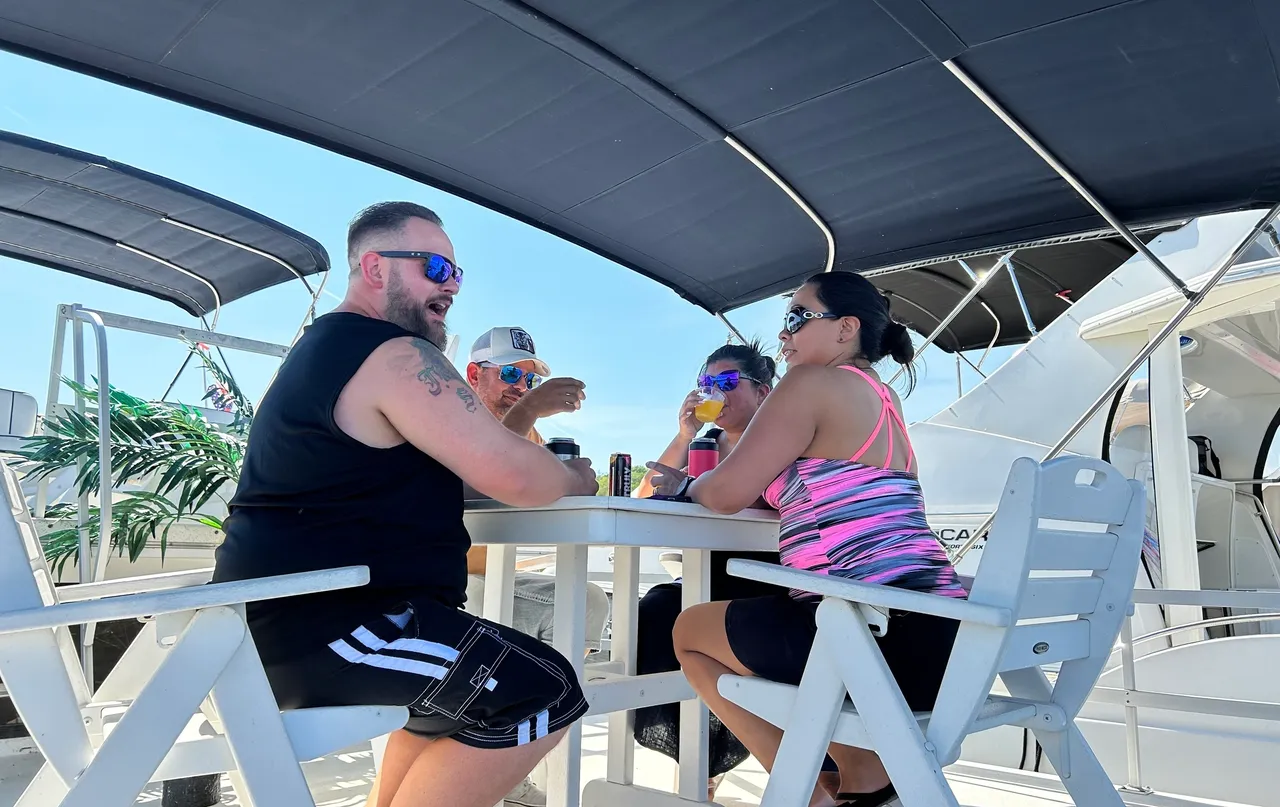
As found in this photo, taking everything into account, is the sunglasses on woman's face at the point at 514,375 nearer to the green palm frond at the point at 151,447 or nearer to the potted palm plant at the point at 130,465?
the potted palm plant at the point at 130,465

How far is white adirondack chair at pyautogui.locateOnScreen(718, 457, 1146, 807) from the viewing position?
1.11 meters

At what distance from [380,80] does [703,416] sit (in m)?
1.21

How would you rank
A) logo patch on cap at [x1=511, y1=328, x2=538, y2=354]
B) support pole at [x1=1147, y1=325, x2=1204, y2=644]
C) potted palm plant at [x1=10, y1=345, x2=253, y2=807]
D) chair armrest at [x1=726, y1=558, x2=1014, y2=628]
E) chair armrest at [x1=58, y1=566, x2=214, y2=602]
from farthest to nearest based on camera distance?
1. support pole at [x1=1147, y1=325, x2=1204, y2=644]
2. potted palm plant at [x1=10, y1=345, x2=253, y2=807]
3. logo patch on cap at [x1=511, y1=328, x2=538, y2=354]
4. chair armrest at [x1=58, y1=566, x2=214, y2=602]
5. chair armrest at [x1=726, y1=558, x2=1014, y2=628]

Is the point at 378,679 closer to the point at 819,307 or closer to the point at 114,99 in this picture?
the point at 819,307

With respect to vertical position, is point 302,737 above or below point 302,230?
below

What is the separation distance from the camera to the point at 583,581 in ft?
5.39

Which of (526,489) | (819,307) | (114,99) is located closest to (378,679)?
(526,489)

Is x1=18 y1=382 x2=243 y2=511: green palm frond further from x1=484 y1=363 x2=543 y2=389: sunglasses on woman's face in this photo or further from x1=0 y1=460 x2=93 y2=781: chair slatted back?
x1=0 y1=460 x2=93 y2=781: chair slatted back

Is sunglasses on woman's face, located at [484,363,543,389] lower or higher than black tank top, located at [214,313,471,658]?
higher

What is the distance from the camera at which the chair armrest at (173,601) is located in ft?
2.89

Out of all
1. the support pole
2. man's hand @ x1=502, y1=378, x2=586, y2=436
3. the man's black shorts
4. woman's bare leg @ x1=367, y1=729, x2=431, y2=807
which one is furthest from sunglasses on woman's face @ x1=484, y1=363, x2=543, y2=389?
the support pole

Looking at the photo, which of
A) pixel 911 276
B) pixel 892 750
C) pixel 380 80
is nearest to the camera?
A: pixel 892 750

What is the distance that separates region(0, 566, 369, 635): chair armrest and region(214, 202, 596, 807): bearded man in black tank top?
6.4 inches

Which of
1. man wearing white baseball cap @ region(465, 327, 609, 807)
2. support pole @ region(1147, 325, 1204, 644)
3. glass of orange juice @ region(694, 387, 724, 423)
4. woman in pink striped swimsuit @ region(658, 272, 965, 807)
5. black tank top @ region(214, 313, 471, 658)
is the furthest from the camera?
support pole @ region(1147, 325, 1204, 644)
